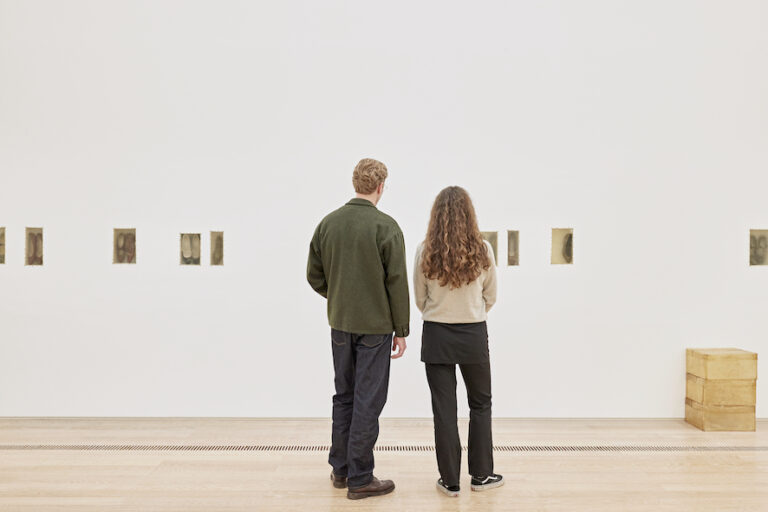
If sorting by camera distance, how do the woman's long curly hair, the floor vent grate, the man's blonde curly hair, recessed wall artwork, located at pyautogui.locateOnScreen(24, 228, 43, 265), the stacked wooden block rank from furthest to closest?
recessed wall artwork, located at pyautogui.locateOnScreen(24, 228, 43, 265) → the stacked wooden block → the floor vent grate → the man's blonde curly hair → the woman's long curly hair

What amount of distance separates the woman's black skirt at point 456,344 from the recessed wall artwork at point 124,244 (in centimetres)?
254

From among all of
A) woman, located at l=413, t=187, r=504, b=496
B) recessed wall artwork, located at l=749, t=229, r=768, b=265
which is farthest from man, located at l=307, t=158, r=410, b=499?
recessed wall artwork, located at l=749, t=229, r=768, b=265

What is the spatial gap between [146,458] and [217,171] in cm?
198

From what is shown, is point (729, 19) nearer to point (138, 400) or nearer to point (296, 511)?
point (296, 511)

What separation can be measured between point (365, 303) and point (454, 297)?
419 mm

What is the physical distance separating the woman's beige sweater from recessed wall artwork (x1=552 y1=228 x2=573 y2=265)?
161 centimetres

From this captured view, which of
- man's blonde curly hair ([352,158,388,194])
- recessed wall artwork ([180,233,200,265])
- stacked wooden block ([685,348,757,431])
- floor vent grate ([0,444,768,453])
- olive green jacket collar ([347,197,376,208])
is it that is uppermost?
man's blonde curly hair ([352,158,388,194])

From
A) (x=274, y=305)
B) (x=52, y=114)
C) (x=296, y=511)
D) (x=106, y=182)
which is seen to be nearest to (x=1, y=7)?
(x=52, y=114)

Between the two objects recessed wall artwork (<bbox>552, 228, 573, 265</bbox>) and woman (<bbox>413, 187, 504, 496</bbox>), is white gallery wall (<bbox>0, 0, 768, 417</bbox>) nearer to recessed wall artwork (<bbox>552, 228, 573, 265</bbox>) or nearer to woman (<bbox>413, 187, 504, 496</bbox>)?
recessed wall artwork (<bbox>552, 228, 573, 265</bbox>)

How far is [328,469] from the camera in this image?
→ 344 cm

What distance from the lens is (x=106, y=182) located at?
452 cm

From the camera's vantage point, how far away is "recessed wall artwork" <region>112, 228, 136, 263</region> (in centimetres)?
452

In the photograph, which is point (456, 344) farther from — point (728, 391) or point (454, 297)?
point (728, 391)

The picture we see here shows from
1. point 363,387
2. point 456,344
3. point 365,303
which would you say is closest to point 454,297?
point 456,344
